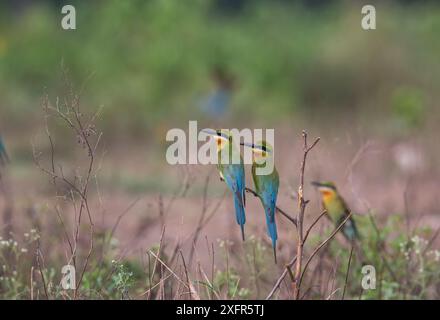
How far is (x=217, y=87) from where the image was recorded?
416 inches

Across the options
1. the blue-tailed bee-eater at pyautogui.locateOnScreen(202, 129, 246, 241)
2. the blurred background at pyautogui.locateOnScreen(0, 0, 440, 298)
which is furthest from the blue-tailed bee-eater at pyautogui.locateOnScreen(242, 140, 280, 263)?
the blurred background at pyautogui.locateOnScreen(0, 0, 440, 298)

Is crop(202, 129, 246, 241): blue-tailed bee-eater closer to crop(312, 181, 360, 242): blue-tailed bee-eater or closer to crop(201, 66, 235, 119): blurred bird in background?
crop(312, 181, 360, 242): blue-tailed bee-eater

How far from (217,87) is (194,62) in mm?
358

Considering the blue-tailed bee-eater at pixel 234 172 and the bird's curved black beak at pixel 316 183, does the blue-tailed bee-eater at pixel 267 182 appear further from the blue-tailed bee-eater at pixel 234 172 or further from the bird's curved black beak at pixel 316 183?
the bird's curved black beak at pixel 316 183

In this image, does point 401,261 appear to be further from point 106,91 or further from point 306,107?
point 306,107

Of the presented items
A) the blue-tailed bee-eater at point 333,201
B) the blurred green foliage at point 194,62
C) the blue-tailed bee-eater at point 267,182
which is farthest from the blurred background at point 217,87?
the blue-tailed bee-eater at point 267,182

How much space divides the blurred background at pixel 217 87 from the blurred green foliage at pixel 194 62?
0.02 meters

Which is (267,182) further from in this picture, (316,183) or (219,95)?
(219,95)

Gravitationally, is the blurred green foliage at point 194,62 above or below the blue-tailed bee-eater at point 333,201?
above

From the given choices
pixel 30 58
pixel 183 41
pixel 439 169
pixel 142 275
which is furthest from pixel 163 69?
pixel 142 275

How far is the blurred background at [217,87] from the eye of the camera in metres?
7.93

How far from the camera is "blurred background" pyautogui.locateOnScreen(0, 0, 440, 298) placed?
26.0ft

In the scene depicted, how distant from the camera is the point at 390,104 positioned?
35.3 feet
